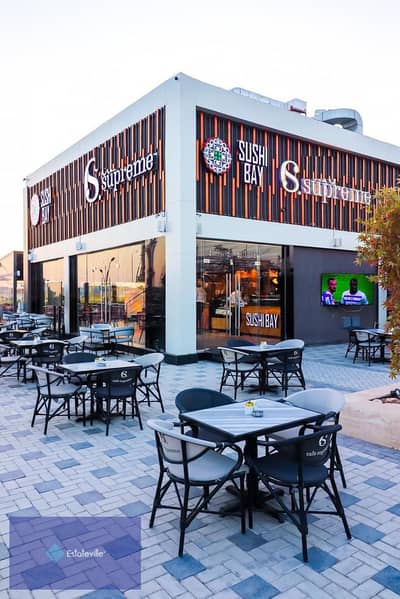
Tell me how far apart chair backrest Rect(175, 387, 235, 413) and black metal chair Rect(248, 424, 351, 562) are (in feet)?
2.50

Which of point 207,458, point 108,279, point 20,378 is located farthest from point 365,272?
point 207,458

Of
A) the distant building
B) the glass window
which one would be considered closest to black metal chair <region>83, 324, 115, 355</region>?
the glass window

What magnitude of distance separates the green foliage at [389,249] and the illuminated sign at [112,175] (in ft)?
23.1

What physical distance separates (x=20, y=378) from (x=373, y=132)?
18.7 meters

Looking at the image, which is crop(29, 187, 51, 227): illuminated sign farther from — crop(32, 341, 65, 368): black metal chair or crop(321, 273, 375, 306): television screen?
crop(321, 273, 375, 306): television screen

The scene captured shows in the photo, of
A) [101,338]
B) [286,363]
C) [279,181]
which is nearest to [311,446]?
[286,363]

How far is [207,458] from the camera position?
3295 millimetres

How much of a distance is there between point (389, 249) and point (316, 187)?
8.75 meters

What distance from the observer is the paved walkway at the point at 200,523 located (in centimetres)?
250

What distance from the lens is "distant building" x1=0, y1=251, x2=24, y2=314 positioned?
21.0 metres

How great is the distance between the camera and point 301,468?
2812 mm

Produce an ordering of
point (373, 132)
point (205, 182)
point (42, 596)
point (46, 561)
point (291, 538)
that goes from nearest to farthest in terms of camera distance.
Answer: point (42, 596)
point (46, 561)
point (291, 538)
point (205, 182)
point (373, 132)

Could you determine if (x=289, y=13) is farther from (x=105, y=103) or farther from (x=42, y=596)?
(x=42, y=596)

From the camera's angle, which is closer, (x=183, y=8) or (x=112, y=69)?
(x=183, y=8)
